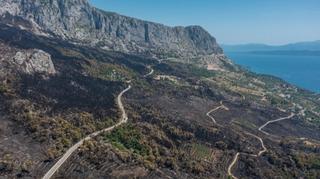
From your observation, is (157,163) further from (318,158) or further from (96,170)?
(318,158)

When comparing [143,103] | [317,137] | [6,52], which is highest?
[6,52]

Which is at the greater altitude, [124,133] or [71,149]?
[71,149]

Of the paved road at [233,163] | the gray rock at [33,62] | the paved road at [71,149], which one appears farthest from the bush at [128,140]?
the gray rock at [33,62]

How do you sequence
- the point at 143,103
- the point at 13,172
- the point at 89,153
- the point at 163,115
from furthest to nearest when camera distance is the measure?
the point at 143,103, the point at 163,115, the point at 89,153, the point at 13,172

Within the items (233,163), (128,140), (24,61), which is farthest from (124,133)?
(24,61)

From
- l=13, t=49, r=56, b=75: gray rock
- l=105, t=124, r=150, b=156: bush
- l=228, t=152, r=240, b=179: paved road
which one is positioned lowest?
l=228, t=152, r=240, b=179: paved road

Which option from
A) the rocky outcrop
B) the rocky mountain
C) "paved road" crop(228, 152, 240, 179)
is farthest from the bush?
the rocky outcrop

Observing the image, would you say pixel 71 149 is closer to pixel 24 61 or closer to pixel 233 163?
pixel 233 163

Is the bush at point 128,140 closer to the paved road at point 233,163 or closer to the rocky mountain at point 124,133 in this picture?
the rocky mountain at point 124,133

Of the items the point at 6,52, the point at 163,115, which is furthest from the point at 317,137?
the point at 6,52

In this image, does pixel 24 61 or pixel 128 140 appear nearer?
pixel 128 140

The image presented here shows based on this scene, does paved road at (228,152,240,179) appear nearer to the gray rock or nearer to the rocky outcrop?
the rocky outcrop
